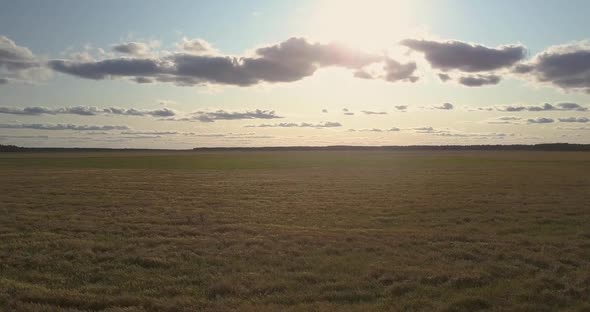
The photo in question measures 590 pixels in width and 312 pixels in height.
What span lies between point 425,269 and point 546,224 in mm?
11008

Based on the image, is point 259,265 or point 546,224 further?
point 546,224

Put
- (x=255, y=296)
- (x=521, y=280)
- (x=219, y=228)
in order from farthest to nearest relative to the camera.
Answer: (x=219, y=228) < (x=521, y=280) < (x=255, y=296)

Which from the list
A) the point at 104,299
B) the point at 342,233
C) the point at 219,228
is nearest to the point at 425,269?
the point at 342,233

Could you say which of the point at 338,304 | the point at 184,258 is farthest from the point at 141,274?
the point at 338,304

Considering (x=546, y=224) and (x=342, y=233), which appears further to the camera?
(x=546, y=224)

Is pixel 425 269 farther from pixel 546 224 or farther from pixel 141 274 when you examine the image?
pixel 546 224

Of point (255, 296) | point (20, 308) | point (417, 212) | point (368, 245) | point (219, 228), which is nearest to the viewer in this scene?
point (20, 308)

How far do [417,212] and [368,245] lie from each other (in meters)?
9.85

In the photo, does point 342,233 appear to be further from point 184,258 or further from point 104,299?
point 104,299

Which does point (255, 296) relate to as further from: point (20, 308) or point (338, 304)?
point (20, 308)

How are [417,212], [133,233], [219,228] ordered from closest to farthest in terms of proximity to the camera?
[133,233]
[219,228]
[417,212]

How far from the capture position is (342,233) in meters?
19.0

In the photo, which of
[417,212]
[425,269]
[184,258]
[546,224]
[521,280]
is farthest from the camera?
[417,212]

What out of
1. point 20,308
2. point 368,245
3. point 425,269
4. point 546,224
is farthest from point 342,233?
point 20,308
